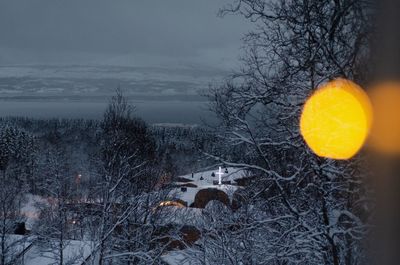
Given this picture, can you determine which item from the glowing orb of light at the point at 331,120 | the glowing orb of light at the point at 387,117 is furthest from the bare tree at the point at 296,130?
the glowing orb of light at the point at 387,117

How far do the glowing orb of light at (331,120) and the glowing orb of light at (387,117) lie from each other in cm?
182

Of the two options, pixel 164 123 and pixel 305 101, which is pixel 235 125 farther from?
pixel 164 123

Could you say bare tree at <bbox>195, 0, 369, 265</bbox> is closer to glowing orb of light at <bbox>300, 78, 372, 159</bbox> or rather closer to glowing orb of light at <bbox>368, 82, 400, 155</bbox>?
glowing orb of light at <bbox>300, 78, 372, 159</bbox>

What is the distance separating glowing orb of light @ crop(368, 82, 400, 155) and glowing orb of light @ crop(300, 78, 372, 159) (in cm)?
182

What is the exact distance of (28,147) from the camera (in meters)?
77.3

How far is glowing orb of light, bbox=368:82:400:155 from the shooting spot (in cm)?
144

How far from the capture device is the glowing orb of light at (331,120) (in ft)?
12.8

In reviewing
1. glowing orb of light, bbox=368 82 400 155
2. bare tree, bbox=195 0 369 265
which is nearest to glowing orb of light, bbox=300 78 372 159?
bare tree, bbox=195 0 369 265

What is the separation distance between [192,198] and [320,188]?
3307 centimetres

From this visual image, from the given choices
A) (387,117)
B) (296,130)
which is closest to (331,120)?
(296,130)

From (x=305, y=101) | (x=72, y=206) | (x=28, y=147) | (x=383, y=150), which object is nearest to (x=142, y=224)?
(x=72, y=206)

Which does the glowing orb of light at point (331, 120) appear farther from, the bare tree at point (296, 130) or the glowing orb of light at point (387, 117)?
the glowing orb of light at point (387, 117)

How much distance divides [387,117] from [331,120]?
3.09m

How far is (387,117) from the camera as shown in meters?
1.54
